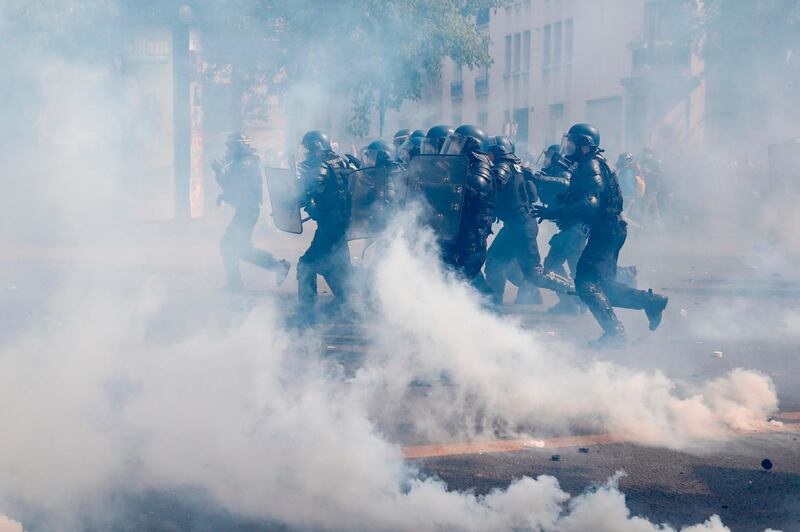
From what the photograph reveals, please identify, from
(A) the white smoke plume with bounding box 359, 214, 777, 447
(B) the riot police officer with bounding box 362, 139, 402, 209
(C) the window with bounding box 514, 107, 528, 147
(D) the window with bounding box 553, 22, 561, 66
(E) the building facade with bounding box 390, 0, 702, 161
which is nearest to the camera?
(A) the white smoke plume with bounding box 359, 214, 777, 447

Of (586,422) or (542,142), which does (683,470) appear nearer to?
(586,422)

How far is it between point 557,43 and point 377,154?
18.5m

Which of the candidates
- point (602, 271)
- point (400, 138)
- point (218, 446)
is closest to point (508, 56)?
point (400, 138)

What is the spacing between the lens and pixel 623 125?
2786 cm

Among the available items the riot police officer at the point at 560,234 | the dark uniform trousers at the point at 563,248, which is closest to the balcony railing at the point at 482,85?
the riot police officer at the point at 560,234

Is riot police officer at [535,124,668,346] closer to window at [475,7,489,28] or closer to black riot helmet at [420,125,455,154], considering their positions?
black riot helmet at [420,125,455,154]

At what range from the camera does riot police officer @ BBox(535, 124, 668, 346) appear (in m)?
7.73

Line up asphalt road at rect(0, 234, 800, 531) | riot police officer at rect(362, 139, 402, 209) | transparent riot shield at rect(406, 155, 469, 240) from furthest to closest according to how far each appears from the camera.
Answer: riot police officer at rect(362, 139, 402, 209), transparent riot shield at rect(406, 155, 469, 240), asphalt road at rect(0, 234, 800, 531)

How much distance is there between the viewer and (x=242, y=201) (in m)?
10.1

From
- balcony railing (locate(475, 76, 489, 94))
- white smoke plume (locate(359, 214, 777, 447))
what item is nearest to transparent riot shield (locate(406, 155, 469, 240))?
white smoke plume (locate(359, 214, 777, 447))

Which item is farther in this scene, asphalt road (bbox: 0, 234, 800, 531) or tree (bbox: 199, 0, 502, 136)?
tree (bbox: 199, 0, 502, 136)

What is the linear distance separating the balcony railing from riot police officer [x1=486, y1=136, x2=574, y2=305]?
82.3ft

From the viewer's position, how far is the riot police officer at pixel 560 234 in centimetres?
957

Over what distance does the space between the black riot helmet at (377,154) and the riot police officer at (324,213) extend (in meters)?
0.71
